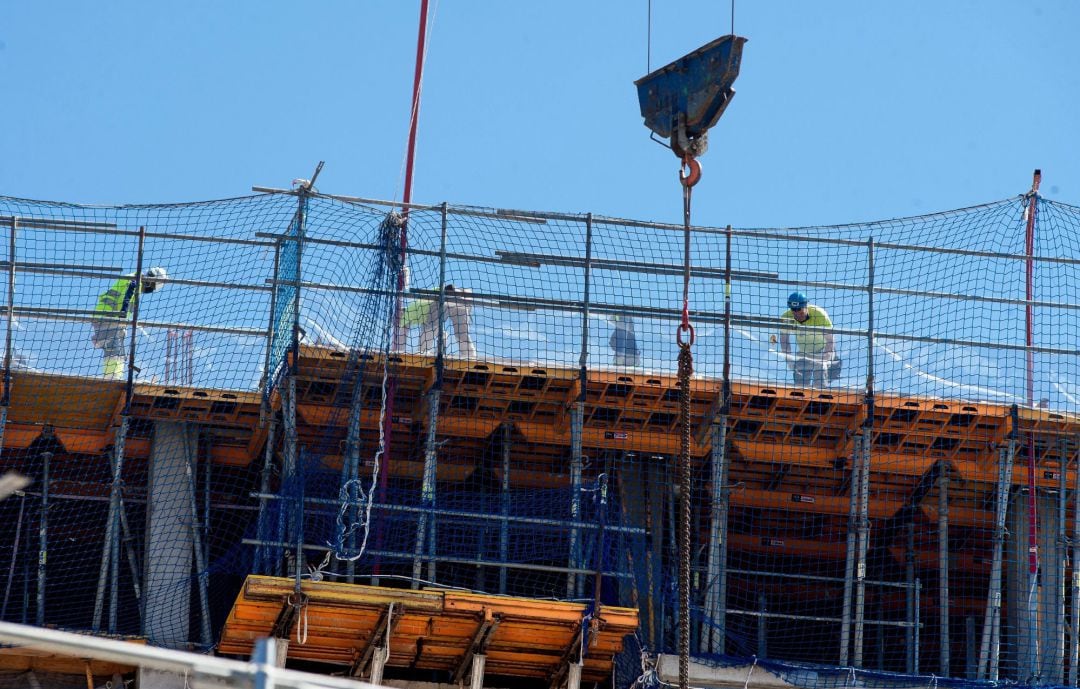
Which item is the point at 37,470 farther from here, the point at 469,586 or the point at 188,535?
the point at 469,586

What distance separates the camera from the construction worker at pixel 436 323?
75.5 ft

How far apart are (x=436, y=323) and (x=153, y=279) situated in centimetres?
363

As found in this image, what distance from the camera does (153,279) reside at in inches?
904

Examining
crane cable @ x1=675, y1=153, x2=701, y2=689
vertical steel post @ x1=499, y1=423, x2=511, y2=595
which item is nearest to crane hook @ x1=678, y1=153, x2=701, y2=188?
crane cable @ x1=675, y1=153, x2=701, y2=689

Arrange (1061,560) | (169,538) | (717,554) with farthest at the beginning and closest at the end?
(1061,560), (717,554), (169,538)

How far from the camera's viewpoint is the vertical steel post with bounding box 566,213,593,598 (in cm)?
2247

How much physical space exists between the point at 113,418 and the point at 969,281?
37.9ft

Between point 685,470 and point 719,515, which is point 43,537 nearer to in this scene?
point 719,515

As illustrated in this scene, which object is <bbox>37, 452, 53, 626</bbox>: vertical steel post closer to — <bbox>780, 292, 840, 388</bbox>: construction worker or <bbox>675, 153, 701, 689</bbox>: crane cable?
<bbox>780, 292, 840, 388</bbox>: construction worker

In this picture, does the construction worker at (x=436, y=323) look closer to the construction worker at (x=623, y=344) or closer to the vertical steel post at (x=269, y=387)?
the vertical steel post at (x=269, y=387)

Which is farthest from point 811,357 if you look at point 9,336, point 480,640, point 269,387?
point 9,336

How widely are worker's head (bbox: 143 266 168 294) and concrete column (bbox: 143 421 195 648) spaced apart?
76.2 inches

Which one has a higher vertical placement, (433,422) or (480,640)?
(433,422)

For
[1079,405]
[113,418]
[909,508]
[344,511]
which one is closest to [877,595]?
[909,508]
